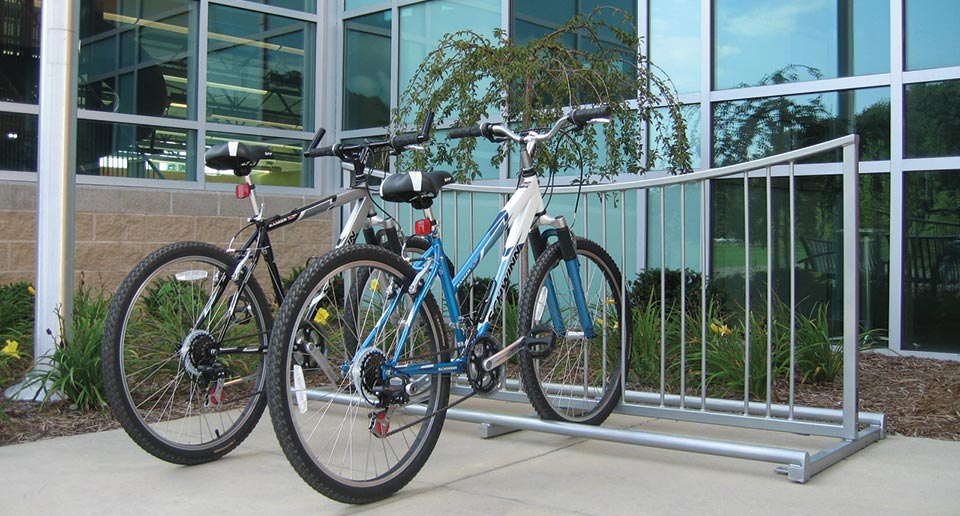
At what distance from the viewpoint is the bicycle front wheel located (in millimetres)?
3549

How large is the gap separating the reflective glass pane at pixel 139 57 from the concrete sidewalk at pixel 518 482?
17.4 ft

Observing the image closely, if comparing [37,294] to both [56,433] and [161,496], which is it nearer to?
[56,433]

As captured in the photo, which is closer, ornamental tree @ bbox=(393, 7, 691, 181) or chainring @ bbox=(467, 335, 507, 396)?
chainring @ bbox=(467, 335, 507, 396)

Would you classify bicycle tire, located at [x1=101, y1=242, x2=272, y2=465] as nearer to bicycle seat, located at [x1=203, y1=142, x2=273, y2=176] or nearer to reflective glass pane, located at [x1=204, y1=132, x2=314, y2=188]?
bicycle seat, located at [x1=203, y1=142, x2=273, y2=176]

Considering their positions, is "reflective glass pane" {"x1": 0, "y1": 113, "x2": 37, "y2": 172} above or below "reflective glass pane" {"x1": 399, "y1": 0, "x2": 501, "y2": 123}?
below

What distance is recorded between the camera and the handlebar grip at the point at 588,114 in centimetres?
334

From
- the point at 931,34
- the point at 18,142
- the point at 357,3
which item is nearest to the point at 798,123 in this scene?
the point at 931,34

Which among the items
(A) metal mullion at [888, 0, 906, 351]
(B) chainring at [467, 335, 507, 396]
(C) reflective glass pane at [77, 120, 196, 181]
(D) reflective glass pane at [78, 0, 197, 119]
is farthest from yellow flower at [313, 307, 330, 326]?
(D) reflective glass pane at [78, 0, 197, 119]

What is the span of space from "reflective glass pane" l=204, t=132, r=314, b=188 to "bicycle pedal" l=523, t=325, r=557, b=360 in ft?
19.9

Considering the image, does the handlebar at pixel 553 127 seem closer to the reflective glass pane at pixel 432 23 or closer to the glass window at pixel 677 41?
the glass window at pixel 677 41

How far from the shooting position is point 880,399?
14.4ft

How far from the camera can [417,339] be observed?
123 inches

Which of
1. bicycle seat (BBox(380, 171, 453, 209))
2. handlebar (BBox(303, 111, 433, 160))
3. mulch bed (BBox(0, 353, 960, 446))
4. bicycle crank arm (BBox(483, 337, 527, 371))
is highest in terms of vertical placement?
handlebar (BBox(303, 111, 433, 160))

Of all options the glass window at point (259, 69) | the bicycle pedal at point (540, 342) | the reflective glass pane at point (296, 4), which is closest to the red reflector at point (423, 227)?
the bicycle pedal at point (540, 342)
